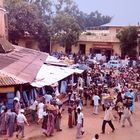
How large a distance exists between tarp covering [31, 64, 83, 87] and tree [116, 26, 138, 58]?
1607cm

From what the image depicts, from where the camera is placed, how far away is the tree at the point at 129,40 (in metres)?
39.6

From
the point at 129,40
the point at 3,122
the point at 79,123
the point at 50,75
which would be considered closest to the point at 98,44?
the point at 129,40

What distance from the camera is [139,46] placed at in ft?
131

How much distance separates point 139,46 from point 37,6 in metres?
13.6

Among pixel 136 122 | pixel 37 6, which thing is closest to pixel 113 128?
pixel 136 122

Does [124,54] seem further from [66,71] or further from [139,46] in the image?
[66,71]

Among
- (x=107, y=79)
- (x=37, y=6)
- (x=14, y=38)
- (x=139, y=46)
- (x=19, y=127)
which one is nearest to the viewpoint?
(x=19, y=127)

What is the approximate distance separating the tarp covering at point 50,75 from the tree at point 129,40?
52.7 ft

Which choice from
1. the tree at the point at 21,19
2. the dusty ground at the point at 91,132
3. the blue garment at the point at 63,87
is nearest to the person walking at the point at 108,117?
the dusty ground at the point at 91,132

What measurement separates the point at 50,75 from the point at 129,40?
20421 millimetres

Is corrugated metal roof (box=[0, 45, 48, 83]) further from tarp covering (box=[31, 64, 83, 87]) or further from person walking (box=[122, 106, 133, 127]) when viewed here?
person walking (box=[122, 106, 133, 127])

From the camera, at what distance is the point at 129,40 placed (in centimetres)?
3966

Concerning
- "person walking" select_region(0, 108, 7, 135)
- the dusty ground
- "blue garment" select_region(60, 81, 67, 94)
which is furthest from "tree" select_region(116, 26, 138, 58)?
"person walking" select_region(0, 108, 7, 135)

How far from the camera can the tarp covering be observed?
1819 cm
